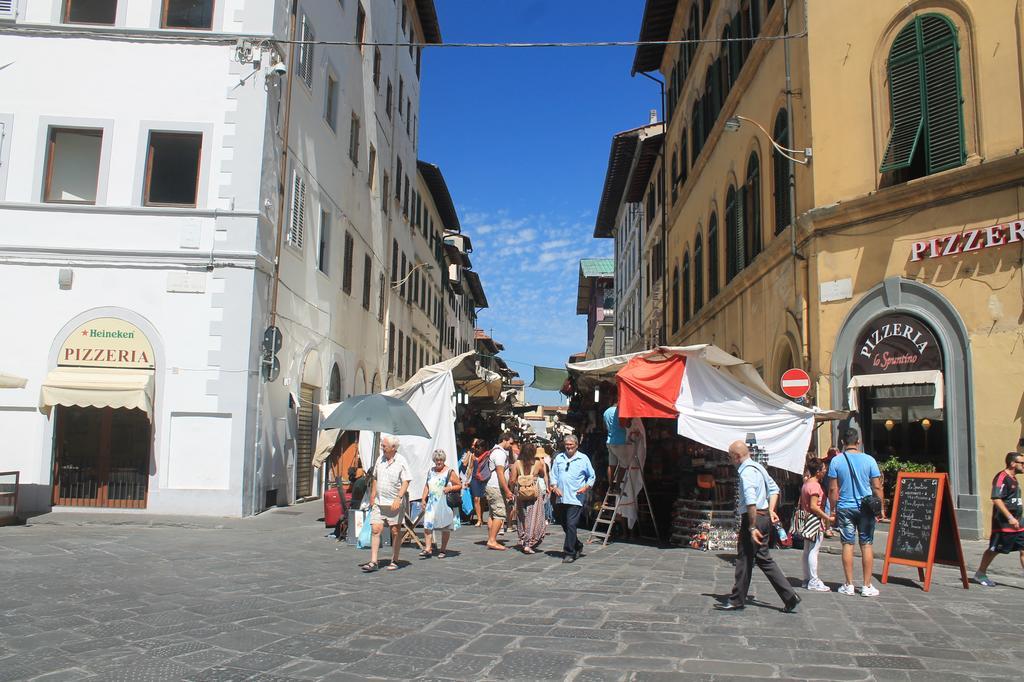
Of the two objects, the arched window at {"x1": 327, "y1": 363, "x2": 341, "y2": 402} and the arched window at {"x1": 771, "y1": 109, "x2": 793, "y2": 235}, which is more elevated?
the arched window at {"x1": 771, "y1": 109, "x2": 793, "y2": 235}

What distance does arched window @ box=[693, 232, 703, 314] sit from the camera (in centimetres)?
2530

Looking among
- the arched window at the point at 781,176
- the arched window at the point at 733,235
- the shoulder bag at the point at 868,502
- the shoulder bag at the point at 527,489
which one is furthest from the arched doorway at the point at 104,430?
the arched window at the point at 733,235

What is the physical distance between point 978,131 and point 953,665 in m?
10.0

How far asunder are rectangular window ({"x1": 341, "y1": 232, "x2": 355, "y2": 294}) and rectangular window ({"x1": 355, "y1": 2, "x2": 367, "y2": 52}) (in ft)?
18.3

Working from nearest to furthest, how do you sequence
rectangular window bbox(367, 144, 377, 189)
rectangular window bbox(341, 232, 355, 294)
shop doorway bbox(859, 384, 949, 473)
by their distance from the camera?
shop doorway bbox(859, 384, 949, 473)
rectangular window bbox(341, 232, 355, 294)
rectangular window bbox(367, 144, 377, 189)

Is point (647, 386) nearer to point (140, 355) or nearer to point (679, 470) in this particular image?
point (679, 470)

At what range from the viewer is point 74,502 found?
1492cm

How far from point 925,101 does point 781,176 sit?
356cm

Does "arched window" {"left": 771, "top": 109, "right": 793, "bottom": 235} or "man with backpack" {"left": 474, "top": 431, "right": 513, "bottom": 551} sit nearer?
"man with backpack" {"left": 474, "top": 431, "right": 513, "bottom": 551}

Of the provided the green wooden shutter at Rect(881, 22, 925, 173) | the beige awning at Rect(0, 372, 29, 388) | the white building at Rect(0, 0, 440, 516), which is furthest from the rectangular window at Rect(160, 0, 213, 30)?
the green wooden shutter at Rect(881, 22, 925, 173)

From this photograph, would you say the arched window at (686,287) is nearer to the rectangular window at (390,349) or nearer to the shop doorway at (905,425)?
the rectangular window at (390,349)

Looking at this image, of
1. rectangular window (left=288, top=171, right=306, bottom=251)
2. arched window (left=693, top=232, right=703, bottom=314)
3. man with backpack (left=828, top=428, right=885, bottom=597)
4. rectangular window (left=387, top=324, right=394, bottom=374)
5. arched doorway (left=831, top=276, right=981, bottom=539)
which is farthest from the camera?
rectangular window (left=387, top=324, right=394, bottom=374)

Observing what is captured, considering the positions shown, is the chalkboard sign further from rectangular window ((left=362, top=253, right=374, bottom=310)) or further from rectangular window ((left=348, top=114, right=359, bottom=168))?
rectangular window ((left=362, top=253, right=374, bottom=310))

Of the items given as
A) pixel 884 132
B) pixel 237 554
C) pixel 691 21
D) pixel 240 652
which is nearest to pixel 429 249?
pixel 691 21
